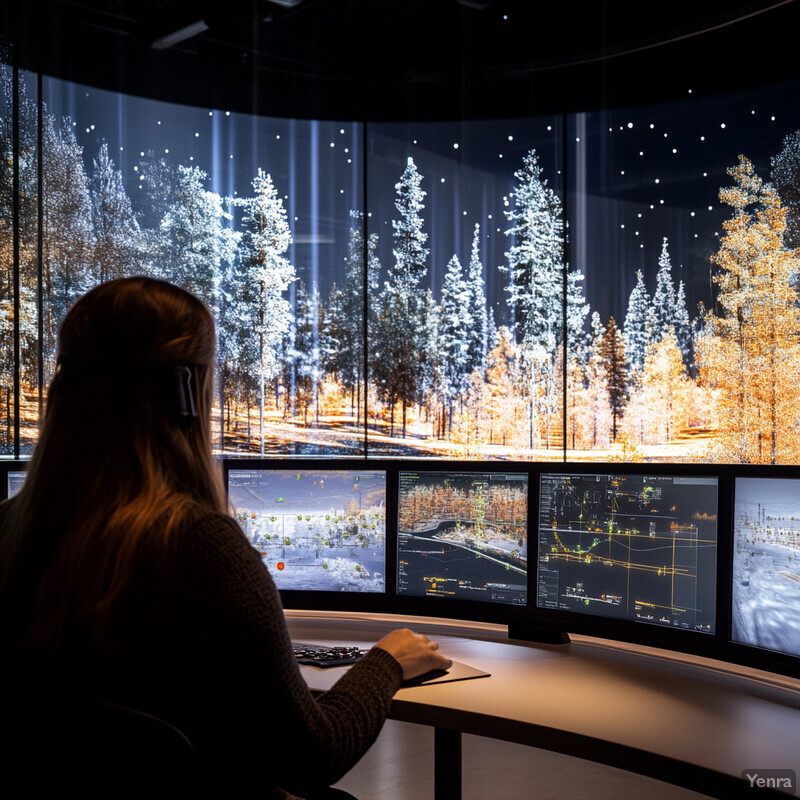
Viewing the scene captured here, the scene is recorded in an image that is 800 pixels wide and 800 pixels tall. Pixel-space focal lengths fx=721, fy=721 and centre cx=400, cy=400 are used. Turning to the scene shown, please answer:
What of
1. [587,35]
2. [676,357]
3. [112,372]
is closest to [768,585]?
[112,372]

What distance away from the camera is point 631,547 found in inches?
69.7

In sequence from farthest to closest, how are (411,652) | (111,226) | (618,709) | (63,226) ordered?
(111,226)
(63,226)
(618,709)
(411,652)

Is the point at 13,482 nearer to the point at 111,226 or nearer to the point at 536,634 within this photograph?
the point at 536,634

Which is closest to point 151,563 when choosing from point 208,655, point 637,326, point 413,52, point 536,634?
point 208,655

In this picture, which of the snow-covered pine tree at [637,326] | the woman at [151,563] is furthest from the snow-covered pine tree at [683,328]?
the woman at [151,563]

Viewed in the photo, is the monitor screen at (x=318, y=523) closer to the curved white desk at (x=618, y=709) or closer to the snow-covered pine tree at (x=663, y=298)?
the curved white desk at (x=618, y=709)

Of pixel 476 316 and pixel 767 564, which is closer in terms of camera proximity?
pixel 767 564

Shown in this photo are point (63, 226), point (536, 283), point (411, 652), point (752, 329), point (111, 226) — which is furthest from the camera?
point (536, 283)

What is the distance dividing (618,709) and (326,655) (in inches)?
27.5

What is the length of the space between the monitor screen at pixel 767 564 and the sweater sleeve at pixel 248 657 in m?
1.09

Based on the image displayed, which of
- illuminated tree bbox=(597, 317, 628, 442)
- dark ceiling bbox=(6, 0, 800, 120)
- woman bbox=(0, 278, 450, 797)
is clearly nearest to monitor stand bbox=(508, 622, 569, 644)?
woman bbox=(0, 278, 450, 797)

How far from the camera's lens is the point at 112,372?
805mm

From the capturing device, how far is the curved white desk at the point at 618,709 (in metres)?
1.25

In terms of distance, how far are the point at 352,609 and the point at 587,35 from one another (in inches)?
151
